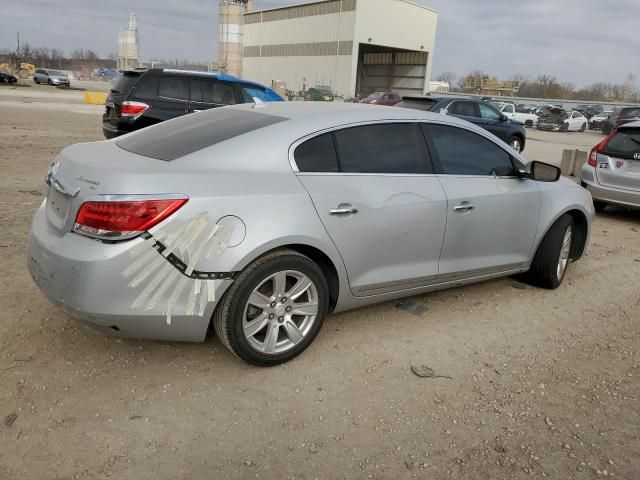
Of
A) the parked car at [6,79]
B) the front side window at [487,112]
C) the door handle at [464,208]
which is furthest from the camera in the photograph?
the parked car at [6,79]

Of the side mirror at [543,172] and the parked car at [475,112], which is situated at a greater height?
the parked car at [475,112]

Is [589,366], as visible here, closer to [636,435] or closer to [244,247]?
[636,435]

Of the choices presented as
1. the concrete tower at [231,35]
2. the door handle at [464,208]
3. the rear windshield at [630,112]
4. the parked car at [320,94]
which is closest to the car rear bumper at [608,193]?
the door handle at [464,208]

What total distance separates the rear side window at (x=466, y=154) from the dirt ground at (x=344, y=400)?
111 centimetres

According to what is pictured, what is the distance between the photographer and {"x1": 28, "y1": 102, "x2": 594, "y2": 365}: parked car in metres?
2.72

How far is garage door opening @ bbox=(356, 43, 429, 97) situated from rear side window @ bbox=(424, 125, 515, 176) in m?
54.7

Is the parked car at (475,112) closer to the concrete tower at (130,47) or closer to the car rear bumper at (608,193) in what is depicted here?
the car rear bumper at (608,193)

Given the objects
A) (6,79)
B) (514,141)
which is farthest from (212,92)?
(6,79)

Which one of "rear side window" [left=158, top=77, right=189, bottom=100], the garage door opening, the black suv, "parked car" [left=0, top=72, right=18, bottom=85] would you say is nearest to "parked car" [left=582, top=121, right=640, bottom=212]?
the black suv

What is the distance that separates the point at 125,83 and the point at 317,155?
23.2 ft

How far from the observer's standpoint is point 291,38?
204ft

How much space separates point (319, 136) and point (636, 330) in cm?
290

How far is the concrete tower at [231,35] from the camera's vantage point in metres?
74.3

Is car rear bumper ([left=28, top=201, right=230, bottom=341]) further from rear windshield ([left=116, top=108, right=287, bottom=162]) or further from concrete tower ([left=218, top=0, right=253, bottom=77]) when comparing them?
concrete tower ([left=218, top=0, right=253, bottom=77])
